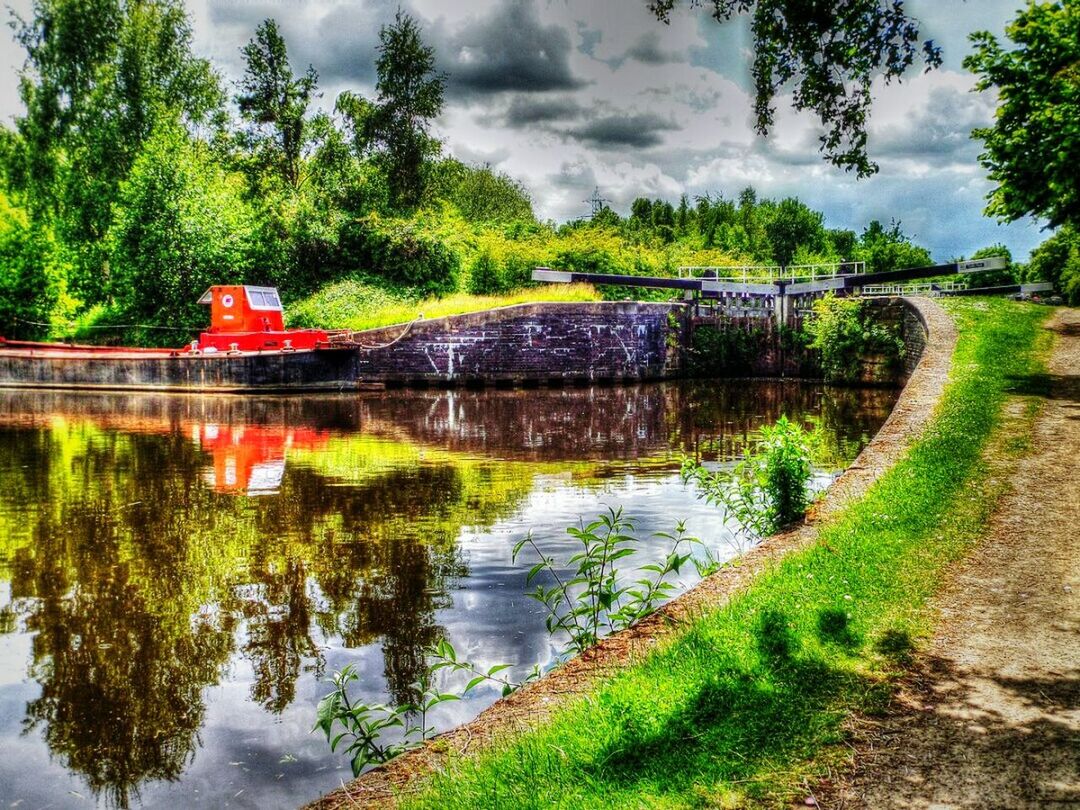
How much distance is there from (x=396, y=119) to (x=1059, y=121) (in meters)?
29.2

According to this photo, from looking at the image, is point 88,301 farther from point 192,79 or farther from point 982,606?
point 982,606

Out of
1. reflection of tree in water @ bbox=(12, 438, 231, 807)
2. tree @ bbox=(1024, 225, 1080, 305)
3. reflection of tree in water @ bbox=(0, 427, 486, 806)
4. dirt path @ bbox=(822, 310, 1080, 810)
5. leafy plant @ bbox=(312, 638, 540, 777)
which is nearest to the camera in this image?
dirt path @ bbox=(822, 310, 1080, 810)

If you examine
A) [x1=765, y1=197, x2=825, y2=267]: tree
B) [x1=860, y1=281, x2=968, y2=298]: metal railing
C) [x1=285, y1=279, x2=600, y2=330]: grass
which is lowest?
[x1=285, y1=279, x2=600, y2=330]: grass

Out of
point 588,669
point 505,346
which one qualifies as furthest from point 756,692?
point 505,346

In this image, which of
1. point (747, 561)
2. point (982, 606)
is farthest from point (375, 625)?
point (982, 606)

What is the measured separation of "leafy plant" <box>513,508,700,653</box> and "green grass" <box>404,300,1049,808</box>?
524mm

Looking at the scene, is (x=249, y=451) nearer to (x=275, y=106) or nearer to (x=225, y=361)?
(x=225, y=361)

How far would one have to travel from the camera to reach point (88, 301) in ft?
106

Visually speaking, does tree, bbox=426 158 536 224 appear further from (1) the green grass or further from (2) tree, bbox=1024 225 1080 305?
(1) the green grass

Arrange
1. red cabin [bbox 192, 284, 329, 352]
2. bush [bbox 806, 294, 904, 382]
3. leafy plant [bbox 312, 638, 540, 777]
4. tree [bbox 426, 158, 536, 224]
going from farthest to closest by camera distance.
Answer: tree [bbox 426, 158, 536, 224] < bush [bbox 806, 294, 904, 382] < red cabin [bbox 192, 284, 329, 352] < leafy plant [bbox 312, 638, 540, 777]

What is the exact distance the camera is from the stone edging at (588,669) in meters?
3.03

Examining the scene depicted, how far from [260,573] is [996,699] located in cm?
523

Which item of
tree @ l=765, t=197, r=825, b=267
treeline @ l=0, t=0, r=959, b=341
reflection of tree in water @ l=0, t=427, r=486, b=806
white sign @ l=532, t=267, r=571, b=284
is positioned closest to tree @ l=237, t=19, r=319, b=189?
treeline @ l=0, t=0, r=959, b=341

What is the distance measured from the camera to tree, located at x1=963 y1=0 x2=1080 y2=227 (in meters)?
11.6
